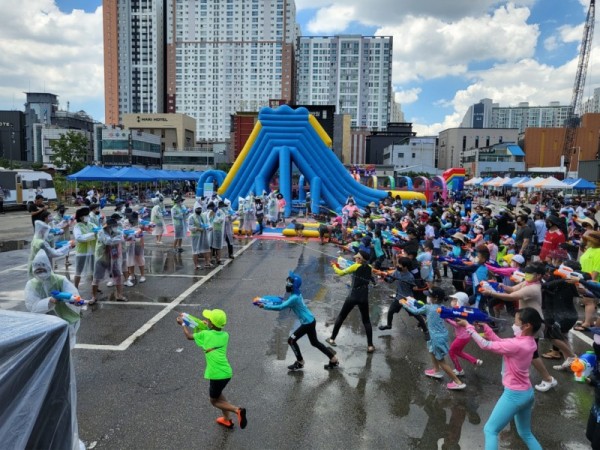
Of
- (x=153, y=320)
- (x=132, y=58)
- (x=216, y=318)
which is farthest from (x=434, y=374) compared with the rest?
(x=132, y=58)

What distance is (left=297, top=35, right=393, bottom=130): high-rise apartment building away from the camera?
131 meters

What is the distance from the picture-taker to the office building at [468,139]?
86.6 meters

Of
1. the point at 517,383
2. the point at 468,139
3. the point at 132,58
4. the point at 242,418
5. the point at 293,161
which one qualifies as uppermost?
the point at 132,58

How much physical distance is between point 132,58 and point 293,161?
357ft

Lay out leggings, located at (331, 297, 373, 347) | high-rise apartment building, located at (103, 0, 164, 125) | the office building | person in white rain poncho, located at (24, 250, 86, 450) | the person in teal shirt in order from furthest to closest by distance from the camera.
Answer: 1. high-rise apartment building, located at (103, 0, 164, 125)
2. the office building
3. leggings, located at (331, 297, 373, 347)
4. person in white rain poncho, located at (24, 250, 86, 450)
5. the person in teal shirt

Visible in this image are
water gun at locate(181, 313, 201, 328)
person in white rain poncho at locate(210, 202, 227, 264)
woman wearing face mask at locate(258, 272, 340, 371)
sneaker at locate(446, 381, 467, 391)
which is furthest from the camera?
person in white rain poncho at locate(210, 202, 227, 264)

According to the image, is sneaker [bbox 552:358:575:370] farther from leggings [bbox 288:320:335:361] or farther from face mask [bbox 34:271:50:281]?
face mask [bbox 34:271:50:281]

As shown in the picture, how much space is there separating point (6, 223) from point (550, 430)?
80.4 ft

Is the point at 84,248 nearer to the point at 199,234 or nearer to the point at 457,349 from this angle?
the point at 199,234

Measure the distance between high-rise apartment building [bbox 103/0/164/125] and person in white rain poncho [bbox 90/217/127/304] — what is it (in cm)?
11859

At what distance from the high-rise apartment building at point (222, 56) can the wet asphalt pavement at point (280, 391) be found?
120m

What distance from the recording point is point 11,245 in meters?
16.0

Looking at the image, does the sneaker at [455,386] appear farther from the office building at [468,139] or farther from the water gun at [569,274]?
the office building at [468,139]

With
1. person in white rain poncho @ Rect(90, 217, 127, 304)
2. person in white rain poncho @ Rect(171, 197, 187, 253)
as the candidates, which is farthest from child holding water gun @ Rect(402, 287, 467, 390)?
person in white rain poncho @ Rect(171, 197, 187, 253)
